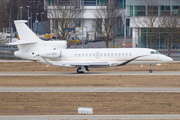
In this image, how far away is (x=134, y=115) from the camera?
52.0ft

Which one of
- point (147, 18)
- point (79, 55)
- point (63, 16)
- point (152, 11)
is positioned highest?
point (152, 11)

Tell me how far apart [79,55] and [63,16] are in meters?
20.1

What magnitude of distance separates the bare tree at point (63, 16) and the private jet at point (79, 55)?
18.4 meters

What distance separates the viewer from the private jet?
116 feet

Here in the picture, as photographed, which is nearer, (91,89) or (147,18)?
(91,89)

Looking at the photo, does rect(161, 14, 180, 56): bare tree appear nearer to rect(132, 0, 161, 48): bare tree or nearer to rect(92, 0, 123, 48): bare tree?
rect(132, 0, 161, 48): bare tree

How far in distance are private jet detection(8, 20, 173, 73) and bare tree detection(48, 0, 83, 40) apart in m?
18.4

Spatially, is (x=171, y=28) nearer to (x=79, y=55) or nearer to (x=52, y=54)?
(x=79, y=55)

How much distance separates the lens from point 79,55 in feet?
118

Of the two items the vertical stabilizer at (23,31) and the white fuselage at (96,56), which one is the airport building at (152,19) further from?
the vertical stabilizer at (23,31)

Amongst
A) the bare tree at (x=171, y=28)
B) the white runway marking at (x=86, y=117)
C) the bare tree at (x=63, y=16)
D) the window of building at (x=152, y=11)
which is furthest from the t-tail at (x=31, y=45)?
the window of building at (x=152, y=11)

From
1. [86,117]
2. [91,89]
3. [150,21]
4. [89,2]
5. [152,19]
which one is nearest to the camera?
[86,117]

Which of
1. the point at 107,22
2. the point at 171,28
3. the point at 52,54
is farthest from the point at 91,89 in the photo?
the point at 107,22

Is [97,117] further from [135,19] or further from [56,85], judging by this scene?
[135,19]
